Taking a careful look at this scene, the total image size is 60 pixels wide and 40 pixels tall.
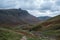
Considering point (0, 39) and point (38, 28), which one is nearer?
point (0, 39)

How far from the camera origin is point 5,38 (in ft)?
127

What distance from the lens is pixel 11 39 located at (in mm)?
39750

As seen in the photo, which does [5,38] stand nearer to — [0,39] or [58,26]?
[0,39]

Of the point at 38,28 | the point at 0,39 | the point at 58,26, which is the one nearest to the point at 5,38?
the point at 0,39

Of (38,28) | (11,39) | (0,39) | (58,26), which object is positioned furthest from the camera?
(38,28)

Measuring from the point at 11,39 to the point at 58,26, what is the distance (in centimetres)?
6922

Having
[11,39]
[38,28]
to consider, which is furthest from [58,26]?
[11,39]

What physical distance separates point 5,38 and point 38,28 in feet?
270

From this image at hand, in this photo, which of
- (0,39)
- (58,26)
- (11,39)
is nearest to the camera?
(0,39)

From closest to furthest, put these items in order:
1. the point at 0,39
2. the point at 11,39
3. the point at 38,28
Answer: the point at 0,39
the point at 11,39
the point at 38,28

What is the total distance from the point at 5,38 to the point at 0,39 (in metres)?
1.57

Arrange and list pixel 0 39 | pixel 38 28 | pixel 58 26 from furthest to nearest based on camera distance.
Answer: pixel 38 28
pixel 58 26
pixel 0 39

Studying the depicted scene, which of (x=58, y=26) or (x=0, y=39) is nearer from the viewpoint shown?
(x=0, y=39)

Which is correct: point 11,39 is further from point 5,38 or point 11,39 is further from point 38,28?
point 38,28
